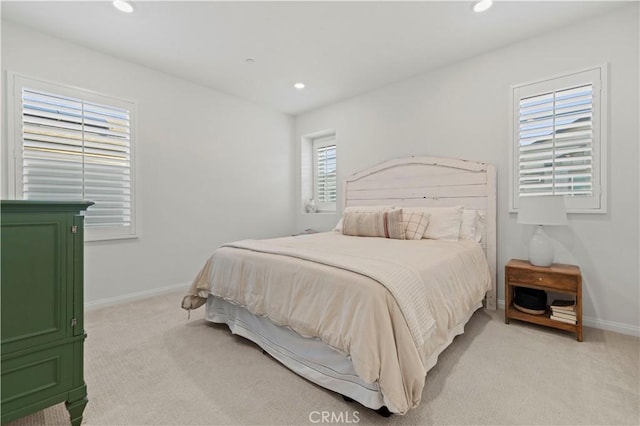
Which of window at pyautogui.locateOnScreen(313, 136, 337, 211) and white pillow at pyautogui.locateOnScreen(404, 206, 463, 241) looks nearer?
white pillow at pyautogui.locateOnScreen(404, 206, 463, 241)

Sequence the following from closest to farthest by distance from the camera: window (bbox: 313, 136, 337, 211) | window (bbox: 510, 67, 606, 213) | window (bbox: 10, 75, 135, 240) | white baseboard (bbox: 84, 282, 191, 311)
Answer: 1. window (bbox: 510, 67, 606, 213)
2. window (bbox: 10, 75, 135, 240)
3. white baseboard (bbox: 84, 282, 191, 311)
4. window (bbox: 313, 136, 337, 211)

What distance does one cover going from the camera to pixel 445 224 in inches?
113

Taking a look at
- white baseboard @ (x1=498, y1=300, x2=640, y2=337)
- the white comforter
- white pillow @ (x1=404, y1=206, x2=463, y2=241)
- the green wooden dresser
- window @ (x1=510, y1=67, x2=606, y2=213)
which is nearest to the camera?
the green wooden dresser

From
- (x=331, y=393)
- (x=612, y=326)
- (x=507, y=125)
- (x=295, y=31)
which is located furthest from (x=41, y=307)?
(x=612, y=326)

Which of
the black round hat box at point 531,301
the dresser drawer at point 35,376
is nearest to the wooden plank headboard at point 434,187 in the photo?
the black round hat box at point 531,301

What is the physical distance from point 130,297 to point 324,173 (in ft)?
10.1

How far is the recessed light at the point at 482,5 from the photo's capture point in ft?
7.42

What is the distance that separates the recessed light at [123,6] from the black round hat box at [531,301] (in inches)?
155

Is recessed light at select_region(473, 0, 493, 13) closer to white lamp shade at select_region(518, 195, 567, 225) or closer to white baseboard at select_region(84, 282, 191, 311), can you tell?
white lamp shade at select_region(518, 195, 567, 225)

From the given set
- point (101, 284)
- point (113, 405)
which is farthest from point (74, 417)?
point (101, 284)

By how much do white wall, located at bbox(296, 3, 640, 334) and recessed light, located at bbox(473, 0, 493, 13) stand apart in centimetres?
78

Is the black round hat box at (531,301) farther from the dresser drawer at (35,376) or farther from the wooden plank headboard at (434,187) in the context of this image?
the dresser drawer at (35,376)

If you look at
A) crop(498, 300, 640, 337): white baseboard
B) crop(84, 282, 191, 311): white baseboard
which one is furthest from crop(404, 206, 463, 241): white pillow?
crop(84, 282, 191, 311): white baseboard

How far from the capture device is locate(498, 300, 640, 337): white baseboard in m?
2.31
